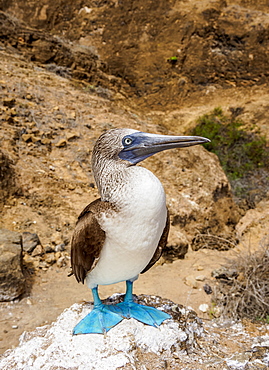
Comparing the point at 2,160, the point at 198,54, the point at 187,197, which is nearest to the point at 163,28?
the point at 198,54

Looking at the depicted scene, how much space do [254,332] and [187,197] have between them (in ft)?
9.93

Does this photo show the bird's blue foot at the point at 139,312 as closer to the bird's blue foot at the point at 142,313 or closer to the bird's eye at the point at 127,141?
the bird's blue foot at the point at 142,313

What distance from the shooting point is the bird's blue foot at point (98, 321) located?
2.13 meters

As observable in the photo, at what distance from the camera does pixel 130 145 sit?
1.95 meters

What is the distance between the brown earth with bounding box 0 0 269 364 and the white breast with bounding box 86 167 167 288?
3.91ft

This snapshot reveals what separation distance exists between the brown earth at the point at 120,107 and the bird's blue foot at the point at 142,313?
2.10ft

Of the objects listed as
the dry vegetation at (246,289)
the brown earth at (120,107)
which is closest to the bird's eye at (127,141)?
the brown earth at (120,107)

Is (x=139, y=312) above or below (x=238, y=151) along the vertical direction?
above

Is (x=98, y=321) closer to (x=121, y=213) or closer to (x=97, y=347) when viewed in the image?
(x=97, y=347)

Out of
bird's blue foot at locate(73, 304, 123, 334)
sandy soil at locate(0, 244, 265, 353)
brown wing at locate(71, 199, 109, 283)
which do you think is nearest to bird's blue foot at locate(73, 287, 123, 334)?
bird's blue foot at locate(73, 304, 123, 334)

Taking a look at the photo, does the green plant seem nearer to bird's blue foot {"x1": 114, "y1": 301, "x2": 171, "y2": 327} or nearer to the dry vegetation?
the dry vegetation

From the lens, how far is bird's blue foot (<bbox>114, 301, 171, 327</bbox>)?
7.32 ft

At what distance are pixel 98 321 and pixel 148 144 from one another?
116 cm

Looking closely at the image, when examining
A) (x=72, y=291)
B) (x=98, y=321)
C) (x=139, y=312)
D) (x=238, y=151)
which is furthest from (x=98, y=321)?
(x=238, y=151)
